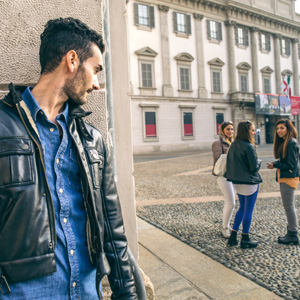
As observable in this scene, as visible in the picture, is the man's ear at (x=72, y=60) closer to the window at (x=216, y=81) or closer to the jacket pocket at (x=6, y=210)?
the jacket pocket at (x=6, y=210)

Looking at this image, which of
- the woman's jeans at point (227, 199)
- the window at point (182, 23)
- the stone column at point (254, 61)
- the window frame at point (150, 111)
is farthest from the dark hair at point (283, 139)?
the stone column at point (254, 61)

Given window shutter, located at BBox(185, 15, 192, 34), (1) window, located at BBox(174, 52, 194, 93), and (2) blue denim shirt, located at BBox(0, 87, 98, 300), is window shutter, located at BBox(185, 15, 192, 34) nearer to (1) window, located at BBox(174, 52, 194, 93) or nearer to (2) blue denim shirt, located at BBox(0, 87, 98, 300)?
(1) window, located at BBox(174, 52, 194, 93)

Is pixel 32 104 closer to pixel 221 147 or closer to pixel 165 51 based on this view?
pixel 221 147

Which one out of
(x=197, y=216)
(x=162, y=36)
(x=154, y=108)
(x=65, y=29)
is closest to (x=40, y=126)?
(x=65, y=29)

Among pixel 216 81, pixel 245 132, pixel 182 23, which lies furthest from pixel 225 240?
pixel 216 81

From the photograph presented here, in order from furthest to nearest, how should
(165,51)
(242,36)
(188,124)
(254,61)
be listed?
(254,61)
(242,36)
(188,124)
(165,51)

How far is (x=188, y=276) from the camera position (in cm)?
282

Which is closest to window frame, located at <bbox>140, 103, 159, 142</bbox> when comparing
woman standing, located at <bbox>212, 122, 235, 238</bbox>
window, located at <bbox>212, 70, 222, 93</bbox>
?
window, located at <bbox>212, 70, 222, 93</bbox>

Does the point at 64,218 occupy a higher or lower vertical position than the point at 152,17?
lower

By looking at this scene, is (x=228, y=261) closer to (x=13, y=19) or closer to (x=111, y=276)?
(x=111, y=276)

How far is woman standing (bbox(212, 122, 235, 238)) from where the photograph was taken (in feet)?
13.2

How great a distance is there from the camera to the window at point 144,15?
73.7ft

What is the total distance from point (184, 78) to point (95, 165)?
24451mm

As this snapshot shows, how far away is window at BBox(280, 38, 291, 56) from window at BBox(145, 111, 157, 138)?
1873 cm
